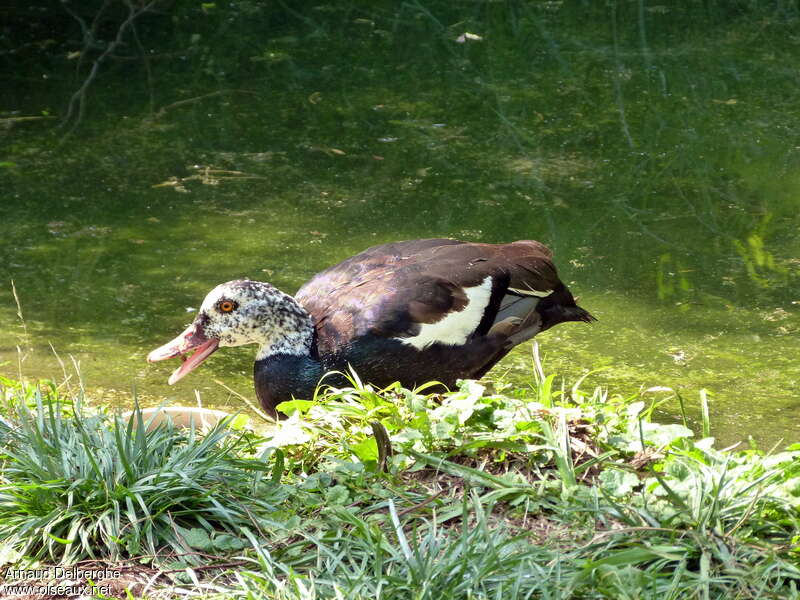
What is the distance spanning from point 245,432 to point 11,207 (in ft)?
11.7

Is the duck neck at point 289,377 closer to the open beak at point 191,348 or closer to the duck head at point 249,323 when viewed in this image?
the duck head at point 249,323

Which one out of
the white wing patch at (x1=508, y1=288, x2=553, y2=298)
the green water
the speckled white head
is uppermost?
the speckled white head

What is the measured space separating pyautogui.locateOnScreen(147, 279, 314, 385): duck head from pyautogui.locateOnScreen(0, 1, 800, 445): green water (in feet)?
1.39

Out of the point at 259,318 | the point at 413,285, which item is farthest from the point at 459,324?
the point at 259,318

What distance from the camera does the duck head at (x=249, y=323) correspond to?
4.42m

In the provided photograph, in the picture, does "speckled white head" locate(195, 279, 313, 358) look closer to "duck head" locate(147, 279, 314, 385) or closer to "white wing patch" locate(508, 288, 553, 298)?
"duck head" locate(147, 279, 314, 385)

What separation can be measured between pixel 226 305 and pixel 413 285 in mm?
710

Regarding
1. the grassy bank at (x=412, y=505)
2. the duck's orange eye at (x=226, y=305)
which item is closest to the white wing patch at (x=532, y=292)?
the duck's orange eye at (x=226, y=305)

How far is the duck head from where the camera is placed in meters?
4.42

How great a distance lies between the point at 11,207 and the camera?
6504mm

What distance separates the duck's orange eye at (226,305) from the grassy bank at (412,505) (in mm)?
1057

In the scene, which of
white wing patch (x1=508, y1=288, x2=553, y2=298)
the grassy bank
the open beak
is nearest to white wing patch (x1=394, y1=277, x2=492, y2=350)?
white wing patch (x1=508, y1=288, x2=553, y2=298)

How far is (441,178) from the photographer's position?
271 inches

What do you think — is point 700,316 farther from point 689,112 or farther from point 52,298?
point 52,298
